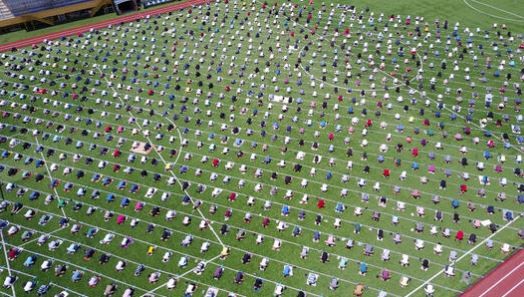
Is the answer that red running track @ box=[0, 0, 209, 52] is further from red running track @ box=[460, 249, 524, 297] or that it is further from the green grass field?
red running track @ box=[460, 249, 524, 297]

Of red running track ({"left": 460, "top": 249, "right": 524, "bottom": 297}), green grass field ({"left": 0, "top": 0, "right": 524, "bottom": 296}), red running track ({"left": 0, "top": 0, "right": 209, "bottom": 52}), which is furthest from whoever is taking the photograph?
red running track ({"left": 0, "top": 0, "right": 209, "bottom": 52})

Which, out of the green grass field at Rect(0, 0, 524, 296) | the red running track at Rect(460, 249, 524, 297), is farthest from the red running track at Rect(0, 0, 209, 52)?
the red running track at Rect(460, 249, 524, 297)

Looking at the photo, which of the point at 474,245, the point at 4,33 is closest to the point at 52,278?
the point at 474,245

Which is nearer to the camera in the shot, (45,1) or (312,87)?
(312,87)

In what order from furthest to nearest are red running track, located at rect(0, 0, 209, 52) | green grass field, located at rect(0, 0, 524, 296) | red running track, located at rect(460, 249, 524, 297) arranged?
red running track, located at rect(0, 0, 209, 52) → green grass field, located at rect(0, 0, 524, 296) → red running track, located at rect(460, 249, 524, 297)

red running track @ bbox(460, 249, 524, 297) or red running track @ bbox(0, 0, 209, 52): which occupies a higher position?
red running track @ bbox(460, 249, 524, 297)

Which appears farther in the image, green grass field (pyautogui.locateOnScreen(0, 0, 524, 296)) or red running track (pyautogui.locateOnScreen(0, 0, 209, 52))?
red running track (pyautogui.locateOnScreen(0, 0, 209, 52))

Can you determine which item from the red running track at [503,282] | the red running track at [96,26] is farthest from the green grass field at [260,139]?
the red running track at [96,26]

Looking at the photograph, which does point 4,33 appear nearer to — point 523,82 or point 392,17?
point 392,17
